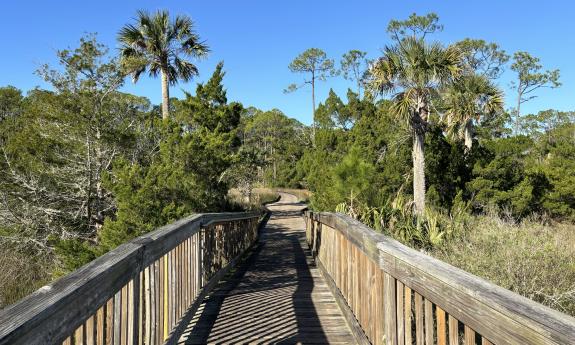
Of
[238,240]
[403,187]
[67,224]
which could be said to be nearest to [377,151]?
[403,187]

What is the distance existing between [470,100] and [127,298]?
19491mm

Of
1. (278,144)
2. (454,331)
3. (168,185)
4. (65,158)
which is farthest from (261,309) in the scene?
(278,144)

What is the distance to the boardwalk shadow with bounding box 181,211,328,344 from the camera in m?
4.40

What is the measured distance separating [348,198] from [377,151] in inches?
381

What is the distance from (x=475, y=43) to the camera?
39688 mm

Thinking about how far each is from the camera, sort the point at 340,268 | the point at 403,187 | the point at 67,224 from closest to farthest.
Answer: the point at 340,268, the point at 67,224, the point at 403,187

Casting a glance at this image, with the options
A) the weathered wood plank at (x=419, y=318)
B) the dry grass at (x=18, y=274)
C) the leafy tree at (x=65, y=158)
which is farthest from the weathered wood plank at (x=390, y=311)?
the leafy tree at (x=65, y=158)

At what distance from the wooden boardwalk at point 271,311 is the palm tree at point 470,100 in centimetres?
1249

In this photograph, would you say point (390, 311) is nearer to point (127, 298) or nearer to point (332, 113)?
point (127, 298)

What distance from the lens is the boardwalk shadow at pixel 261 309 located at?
4398mm

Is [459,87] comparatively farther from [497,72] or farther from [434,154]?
[497,72]

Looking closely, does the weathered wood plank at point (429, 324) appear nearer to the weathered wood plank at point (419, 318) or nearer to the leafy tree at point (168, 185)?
the weathered wood plank at point (419, 318)

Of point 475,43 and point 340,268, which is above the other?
point 475,43

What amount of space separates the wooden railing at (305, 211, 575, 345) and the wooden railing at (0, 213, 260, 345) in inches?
57.9
